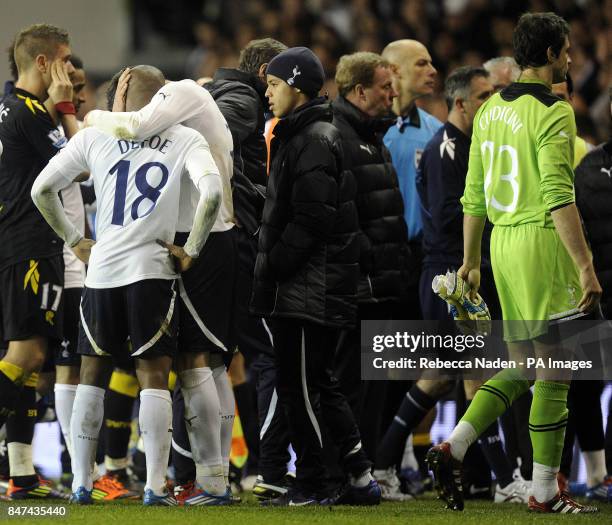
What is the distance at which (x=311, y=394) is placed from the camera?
5965 millimetres

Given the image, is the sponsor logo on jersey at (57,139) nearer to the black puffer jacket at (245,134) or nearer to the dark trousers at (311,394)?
the black puffer jacket at (245,134)

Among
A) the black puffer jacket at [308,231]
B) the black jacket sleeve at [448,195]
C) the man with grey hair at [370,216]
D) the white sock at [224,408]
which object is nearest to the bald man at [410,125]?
the black jacket sleeve at [448,195]

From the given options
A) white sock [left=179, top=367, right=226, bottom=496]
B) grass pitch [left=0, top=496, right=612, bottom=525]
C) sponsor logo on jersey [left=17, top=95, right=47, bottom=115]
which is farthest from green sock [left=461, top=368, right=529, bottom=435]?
sponsor logo on jersey [left=17, top=95, right=47, bottom=115]

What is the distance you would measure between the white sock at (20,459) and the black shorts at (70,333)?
0.48 meters

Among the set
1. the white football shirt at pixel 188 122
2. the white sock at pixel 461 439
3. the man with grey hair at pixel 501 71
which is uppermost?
the man with grey hair at pixel 501 71

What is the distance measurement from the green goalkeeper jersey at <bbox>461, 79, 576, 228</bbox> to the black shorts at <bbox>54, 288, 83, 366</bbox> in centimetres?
219

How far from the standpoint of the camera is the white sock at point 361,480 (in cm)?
601

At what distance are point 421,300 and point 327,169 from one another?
5.21 feet

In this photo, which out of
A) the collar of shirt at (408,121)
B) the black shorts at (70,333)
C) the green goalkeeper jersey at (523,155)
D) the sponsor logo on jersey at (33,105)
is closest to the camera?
the green goalkeeper jersey at (523,155)

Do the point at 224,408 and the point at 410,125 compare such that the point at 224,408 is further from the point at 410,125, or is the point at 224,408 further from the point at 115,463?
the point at 410,125

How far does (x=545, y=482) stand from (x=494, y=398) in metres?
0.44

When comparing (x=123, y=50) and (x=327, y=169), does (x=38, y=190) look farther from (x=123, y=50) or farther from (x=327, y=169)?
(x=123, y=50)

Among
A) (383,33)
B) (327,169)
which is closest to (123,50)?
(383,33)

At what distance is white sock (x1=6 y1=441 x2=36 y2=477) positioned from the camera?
21.1ft
